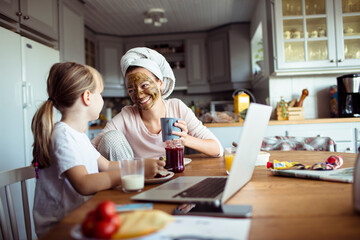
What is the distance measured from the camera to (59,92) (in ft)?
3.57

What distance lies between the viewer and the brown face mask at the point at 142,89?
5.30 ft

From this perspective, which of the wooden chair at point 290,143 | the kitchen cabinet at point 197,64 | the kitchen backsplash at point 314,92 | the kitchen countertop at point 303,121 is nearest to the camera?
the wooden chair at point 290,143

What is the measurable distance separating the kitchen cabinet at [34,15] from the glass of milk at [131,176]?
201 centimetres

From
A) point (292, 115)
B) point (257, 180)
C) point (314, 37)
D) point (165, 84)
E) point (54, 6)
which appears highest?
point (54, 6)

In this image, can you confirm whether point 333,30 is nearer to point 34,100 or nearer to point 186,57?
point 186,57

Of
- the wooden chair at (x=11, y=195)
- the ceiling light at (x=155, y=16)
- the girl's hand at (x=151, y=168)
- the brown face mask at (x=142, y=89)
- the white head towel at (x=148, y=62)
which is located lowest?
the wooden chair at (x=11, y=195)


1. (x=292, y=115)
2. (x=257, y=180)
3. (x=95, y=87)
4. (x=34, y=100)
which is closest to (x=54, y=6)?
(x=34, y=100)

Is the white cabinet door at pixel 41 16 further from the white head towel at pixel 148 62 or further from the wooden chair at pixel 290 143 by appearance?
the wooden chair at pixel 290 143

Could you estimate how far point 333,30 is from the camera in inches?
124

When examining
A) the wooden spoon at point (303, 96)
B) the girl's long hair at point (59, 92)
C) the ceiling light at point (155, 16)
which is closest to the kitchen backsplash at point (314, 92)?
the wooden spoon at point (303, 96)

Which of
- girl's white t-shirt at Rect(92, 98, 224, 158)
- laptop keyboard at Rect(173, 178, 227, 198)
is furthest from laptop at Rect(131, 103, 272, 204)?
girl's white t-shirt at Rect(92, 98, 224, 158)

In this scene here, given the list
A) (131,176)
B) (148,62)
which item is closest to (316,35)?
(148,62)

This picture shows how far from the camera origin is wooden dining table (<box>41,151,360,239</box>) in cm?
51

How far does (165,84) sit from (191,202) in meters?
1.19
